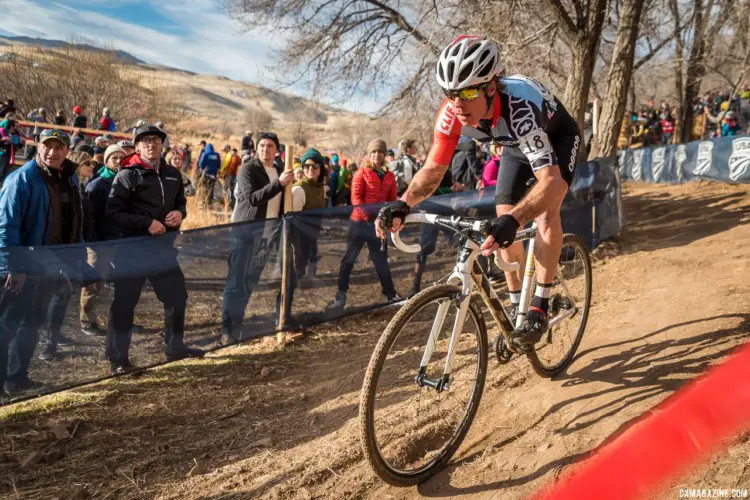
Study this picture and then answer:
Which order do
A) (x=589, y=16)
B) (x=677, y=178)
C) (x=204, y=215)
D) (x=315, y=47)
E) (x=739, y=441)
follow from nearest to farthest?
(x=739, y=441), (x=589, y=16), (x=204, y=215), (x=315, y=47), (x=677, y=178)

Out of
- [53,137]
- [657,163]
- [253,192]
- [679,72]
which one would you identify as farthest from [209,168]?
[679,72]

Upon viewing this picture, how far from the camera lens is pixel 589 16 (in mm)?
9180

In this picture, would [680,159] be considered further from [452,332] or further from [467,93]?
[452,332]

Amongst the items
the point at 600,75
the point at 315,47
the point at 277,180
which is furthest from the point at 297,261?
the point at 600,75

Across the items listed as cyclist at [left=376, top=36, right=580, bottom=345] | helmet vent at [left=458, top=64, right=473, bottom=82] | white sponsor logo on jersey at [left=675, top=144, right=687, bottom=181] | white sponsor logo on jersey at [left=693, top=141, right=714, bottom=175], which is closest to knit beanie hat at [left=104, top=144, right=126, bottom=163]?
cyclist at [left=376, top=36, right=580, bottom=345]

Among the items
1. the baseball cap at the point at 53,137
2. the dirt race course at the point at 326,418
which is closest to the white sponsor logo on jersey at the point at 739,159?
the dirt race course at the point at 326,418

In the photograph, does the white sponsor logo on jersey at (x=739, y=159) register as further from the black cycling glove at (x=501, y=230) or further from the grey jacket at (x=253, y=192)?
the black cycling glove at (x=501, y=230)

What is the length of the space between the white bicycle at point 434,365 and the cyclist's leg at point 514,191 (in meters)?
0.18

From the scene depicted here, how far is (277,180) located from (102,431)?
305cm

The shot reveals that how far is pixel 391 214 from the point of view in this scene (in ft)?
10.6

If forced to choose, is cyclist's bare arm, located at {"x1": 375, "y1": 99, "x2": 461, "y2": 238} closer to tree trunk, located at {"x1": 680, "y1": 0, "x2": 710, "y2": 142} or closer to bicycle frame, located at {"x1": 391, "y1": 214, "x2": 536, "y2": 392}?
bicycle frame, located at {"x1": 391, "y1": 214, "x2": 536, "y2": 392}

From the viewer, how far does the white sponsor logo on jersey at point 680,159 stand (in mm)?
16955

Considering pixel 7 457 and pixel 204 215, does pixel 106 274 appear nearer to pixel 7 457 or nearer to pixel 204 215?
pixel 7 457

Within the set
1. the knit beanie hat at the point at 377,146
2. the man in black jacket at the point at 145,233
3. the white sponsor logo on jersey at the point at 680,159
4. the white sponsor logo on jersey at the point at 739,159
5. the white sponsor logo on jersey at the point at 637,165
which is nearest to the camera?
the man in black jacket at the point at 145,233
